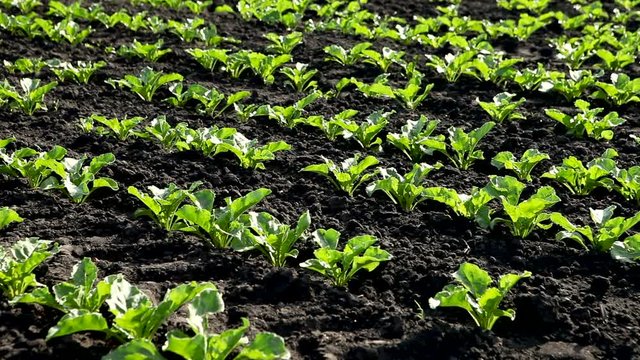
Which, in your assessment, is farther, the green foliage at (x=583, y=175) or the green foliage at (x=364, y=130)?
the green foliage at (x=364, y=130)

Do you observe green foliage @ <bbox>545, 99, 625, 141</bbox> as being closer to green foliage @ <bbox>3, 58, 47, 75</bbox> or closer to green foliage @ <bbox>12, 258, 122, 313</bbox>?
green foliage @ <bbox>12, 258, 122, 313</bbox>

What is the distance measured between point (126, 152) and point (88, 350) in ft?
8.18

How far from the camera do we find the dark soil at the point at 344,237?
3.77m

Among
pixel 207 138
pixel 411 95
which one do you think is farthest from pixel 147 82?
pixel 411 95

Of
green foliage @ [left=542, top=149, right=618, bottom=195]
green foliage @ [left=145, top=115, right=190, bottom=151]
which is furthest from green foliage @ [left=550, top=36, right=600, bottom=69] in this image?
green foliage @ [left=145, top=115, right=190, bottom=151]

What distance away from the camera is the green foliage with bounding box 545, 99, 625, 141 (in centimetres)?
627

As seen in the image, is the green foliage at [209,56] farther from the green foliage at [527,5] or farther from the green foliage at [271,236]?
the green foliage at [527,5]

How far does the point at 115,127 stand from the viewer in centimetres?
599

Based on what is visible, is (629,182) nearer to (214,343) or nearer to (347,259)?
(347,259)

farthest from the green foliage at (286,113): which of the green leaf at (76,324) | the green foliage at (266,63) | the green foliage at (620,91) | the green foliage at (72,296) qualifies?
the green leaf at (76,324)

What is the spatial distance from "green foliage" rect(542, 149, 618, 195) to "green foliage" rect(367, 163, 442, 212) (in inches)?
34.5

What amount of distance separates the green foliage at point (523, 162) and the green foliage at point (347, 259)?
174 cm

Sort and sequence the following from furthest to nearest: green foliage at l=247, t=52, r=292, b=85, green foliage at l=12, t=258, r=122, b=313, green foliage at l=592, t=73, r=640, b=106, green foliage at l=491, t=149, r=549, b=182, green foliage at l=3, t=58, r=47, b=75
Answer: green foliage at l=247, t=52, r=292, b=85
green foliage at l=3, t=58, r=47, b=75
green foliage at l=592, t=73, r=640, b=106
green foliage at l=491, t=149, r=549, b=182
green foliage at l=12, t=258, r=122, b=313

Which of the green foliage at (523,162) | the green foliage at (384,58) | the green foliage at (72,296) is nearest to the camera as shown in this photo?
the green foliage at (72,296)
